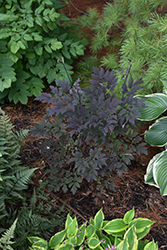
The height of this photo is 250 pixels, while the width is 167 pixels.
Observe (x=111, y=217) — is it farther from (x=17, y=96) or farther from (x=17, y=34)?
(x=17, y=34)

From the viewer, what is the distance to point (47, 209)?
64.2 inches

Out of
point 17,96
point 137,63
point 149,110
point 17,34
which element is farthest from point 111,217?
point 17,34

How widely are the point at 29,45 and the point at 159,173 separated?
75.9 inches

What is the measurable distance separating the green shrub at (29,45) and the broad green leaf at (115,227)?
1579 millimetres

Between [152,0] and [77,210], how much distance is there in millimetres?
2051

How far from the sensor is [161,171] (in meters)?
1.77

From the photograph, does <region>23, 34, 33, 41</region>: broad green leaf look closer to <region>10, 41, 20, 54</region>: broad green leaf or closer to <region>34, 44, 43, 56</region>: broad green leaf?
<region>10, 41, 20, 54</region>: broad green leaf

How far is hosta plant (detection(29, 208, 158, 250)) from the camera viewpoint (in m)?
1.17

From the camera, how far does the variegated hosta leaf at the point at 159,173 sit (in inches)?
67.4

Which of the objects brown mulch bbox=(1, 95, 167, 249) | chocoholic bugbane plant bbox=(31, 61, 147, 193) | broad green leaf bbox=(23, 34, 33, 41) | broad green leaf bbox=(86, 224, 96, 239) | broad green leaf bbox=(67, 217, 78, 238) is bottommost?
brown mulch bbox=(1, 95, 167, 249)

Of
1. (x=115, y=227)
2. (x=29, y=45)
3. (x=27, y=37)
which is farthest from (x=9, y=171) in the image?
(x=29, y=45)

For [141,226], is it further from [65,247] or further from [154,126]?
[154,126]

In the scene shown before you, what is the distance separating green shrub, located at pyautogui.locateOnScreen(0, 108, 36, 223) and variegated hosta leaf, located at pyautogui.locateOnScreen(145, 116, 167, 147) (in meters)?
1.13

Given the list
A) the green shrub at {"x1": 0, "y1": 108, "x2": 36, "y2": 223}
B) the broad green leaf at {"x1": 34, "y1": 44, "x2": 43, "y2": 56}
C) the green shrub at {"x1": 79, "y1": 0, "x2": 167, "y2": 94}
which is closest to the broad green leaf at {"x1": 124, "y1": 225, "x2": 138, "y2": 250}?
the green shrub at {"x1": 0, "y1": 108, "x2": 36, "y2": 223}
